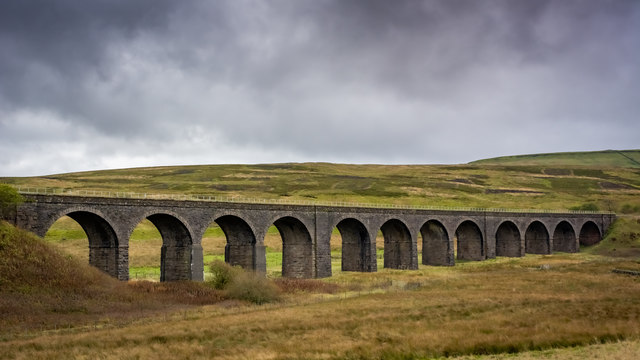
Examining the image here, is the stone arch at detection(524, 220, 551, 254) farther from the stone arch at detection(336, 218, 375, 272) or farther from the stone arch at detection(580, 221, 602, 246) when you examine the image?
the stone arch at detection(336, 218, 375, 272)

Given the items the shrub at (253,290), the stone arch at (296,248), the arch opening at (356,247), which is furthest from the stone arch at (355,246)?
the shrub at (253,290)

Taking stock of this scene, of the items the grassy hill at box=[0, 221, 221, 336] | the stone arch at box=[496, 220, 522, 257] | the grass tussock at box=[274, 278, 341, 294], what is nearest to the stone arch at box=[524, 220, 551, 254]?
the stone arch at box=[496, 220, 522, 257]

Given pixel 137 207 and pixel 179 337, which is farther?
pixel 137 207

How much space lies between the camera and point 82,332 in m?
29.3

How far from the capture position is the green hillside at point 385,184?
407 ft

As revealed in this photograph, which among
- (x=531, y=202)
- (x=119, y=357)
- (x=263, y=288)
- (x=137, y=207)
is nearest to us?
(x=119, y=357)

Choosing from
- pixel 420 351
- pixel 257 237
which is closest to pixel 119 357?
pixel 420 351

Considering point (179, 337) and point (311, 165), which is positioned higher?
point (311, 165)

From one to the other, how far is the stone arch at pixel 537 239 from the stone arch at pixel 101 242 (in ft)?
229

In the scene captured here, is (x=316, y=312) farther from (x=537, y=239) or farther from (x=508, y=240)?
(x=537, y=239)

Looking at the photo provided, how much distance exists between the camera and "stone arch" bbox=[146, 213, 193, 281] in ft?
167

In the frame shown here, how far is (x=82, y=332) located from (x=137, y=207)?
19.3 m

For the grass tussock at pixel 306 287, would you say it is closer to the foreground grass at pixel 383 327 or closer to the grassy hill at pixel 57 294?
the foreground grass at pixel 383 327

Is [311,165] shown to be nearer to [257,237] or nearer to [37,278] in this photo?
[257,237]
